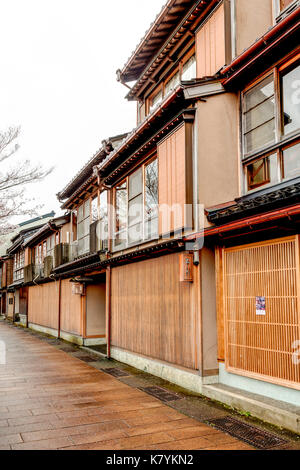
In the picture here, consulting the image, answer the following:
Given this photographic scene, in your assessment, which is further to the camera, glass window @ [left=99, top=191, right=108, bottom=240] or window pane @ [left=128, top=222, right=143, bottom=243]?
glass window @ [left=99, top=191, right=108, bottom=240]

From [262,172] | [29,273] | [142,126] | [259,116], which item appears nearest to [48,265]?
[29,273]

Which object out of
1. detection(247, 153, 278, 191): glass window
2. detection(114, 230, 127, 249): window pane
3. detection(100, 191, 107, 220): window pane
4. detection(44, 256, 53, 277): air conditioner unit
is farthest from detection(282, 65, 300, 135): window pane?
detection(44, 256, 53, 277): air conditioner unit

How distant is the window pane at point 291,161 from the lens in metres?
7.38

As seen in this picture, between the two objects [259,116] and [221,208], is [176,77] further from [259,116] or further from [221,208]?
[221,208]

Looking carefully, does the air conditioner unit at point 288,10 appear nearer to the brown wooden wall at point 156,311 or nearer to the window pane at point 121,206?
the brown wooden wall at point 156,311

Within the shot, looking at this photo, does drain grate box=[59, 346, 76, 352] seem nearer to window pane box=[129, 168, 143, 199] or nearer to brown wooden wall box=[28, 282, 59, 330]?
brown wooden wall box=[28, 282, 59, 330]

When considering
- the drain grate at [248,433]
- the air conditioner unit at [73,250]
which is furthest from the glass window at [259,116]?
the air conditioner unit at [73,250]

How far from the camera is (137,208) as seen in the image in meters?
12.2

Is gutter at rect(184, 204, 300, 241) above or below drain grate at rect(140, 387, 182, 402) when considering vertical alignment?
above

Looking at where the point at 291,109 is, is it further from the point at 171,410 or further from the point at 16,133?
the point at 16,133

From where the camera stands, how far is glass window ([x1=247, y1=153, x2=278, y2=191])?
7930 mm

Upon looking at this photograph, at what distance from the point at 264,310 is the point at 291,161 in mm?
2751

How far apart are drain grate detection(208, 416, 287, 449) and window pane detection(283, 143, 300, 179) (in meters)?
4.28

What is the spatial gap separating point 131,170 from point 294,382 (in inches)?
319
